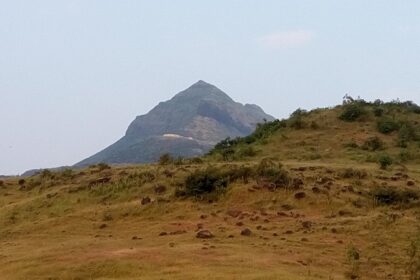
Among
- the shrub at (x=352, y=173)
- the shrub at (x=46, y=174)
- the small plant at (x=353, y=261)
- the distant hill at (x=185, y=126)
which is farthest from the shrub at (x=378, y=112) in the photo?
the distant hill at (x=185, y=126)

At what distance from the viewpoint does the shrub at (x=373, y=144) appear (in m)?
33.9

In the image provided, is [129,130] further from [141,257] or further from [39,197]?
[141,257]

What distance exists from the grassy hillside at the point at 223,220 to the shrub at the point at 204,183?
0.13 feet

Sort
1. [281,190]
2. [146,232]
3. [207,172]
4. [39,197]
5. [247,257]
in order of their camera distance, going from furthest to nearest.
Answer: [39,197] < [207,172] < [281,190] < [146,232] < [247,257]

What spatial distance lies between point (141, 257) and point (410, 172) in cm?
1480

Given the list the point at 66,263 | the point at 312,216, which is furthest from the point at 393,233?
the point at 66,263

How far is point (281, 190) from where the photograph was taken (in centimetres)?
2278

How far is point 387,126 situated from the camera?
3728 cm

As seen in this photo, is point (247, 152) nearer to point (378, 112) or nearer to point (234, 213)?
point (378, 112)

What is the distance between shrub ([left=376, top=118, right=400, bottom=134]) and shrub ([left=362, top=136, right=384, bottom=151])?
227 centimetres

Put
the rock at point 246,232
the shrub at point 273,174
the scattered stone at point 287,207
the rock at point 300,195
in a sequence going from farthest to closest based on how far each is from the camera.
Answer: the shrub at point 273,174 → the rock at point 300,195 → the scattered stone at point 287,207 → the rock at point 246,232

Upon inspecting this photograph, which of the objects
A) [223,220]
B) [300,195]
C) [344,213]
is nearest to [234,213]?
[223,220]

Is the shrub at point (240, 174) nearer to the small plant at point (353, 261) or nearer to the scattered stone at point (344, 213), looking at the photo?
the scattered stone at point (344, 213)

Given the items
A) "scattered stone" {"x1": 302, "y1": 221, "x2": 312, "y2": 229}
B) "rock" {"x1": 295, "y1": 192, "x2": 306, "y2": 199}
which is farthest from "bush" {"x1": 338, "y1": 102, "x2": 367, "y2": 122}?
"scattered stone" {"x1": 302, "y1": 221, "x2": 312, "y2": 229}
